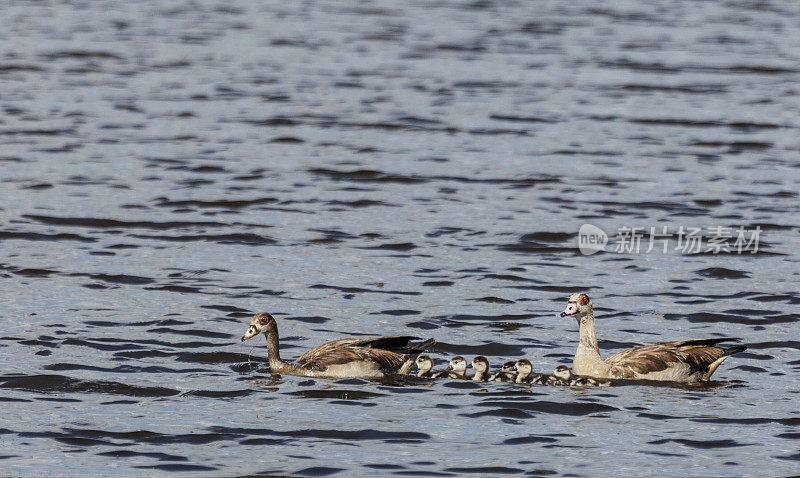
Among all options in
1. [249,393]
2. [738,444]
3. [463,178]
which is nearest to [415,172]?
[463,178]

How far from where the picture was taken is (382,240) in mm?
20562

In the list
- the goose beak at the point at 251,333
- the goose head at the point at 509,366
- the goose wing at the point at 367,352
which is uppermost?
the goose beak at the point at 251,333

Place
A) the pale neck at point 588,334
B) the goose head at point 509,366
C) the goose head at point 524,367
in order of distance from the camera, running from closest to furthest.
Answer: the goose head at point 524,367, the goose head at point 509,366, the pale neck at point 588,334

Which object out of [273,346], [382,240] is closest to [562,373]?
[273,346]

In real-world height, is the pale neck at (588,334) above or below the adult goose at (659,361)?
above

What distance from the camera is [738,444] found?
40.2ft

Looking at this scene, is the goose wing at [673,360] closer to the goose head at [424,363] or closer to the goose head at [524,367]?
the goose head at [524,367]

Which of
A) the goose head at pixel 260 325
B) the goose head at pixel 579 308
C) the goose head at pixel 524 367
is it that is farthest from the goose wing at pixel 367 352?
the goose head at pixel 579 308

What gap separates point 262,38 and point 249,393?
3035cm

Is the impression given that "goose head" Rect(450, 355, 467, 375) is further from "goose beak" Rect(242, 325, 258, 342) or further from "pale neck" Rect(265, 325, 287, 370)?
"goose beak" Rect(242, 325, 258, 342)

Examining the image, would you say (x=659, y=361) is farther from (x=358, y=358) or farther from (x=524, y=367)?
(x=358, y=358)

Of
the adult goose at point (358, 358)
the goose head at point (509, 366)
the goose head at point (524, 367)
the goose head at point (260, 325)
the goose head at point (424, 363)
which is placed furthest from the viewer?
the goose head at point (260, 325)

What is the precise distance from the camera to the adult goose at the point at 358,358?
1424 cm

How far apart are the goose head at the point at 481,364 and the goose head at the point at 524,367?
337 mm
